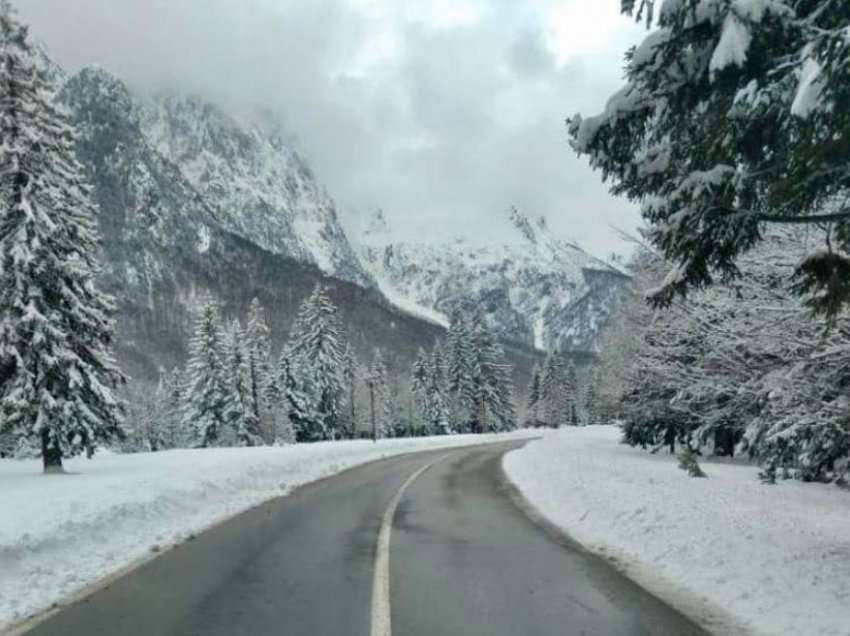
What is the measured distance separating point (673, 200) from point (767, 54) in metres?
1.40

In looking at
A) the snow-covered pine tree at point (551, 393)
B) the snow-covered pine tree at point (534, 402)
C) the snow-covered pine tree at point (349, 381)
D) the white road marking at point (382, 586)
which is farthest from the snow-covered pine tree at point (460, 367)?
the white road marking at point (382, 586)

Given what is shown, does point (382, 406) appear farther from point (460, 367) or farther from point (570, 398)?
point (570, 398)

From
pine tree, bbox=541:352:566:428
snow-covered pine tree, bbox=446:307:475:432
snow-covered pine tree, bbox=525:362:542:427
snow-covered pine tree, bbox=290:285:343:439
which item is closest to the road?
snow-covered pine tree, bbox=290:285:343:439

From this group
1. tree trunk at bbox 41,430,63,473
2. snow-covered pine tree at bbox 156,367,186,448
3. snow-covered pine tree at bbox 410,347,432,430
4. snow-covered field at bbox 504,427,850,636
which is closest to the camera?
snow-covered field at bbox 504,427,850,636

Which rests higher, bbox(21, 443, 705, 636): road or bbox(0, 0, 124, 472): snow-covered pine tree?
bbox(0, 0, 124, 472): snow-covered pine tree

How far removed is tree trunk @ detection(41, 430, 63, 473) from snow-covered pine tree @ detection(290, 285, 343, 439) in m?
44.7

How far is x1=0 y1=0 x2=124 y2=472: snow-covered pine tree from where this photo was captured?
24.4m

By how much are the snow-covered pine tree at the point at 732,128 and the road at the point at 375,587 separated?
134 inches

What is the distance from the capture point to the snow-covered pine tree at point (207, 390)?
6125 centimetres

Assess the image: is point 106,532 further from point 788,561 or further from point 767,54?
point 767,54

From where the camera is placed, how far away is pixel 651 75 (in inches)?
284

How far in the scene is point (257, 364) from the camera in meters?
67.1

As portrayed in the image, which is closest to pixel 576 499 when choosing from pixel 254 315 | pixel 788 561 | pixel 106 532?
pixel 788 561

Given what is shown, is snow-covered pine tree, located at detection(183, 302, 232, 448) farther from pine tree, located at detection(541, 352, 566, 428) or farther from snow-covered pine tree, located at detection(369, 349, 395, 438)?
pine tree, located at detection(541, 352, 566, 428)
